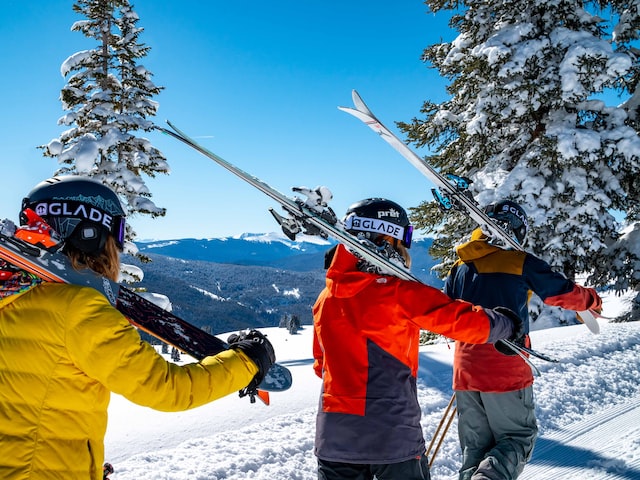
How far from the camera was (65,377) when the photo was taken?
5.00 feet

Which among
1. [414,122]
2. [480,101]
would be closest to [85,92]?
[414,122]

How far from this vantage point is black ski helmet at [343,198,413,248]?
2721mm

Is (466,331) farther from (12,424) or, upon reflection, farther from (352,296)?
(12,424)

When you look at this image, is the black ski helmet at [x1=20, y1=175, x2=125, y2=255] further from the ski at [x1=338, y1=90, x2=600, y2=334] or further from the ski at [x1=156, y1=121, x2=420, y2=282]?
the ski at [x1=338, y1=90, x2=600, y2=334]

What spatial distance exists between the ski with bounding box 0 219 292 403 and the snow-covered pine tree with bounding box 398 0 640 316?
9.50 meters

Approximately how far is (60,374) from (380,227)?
1.75m

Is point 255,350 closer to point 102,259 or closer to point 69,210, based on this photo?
point 102,259

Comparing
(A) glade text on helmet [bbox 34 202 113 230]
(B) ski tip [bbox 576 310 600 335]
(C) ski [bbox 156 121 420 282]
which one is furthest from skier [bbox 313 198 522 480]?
(B) ski tip [bbox 576 310 600 335]

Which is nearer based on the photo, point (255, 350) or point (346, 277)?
point (255, 350)

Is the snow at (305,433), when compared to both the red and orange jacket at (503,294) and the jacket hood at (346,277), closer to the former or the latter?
the red and orange jacket at (503,294)

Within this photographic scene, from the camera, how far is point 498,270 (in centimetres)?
358

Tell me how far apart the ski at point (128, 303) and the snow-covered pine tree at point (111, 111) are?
36.8 ft

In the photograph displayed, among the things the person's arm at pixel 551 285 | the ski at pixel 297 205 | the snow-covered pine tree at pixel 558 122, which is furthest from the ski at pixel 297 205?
the snow-covered pine tree at pixel 558 122

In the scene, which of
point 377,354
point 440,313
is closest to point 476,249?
point 440,313
